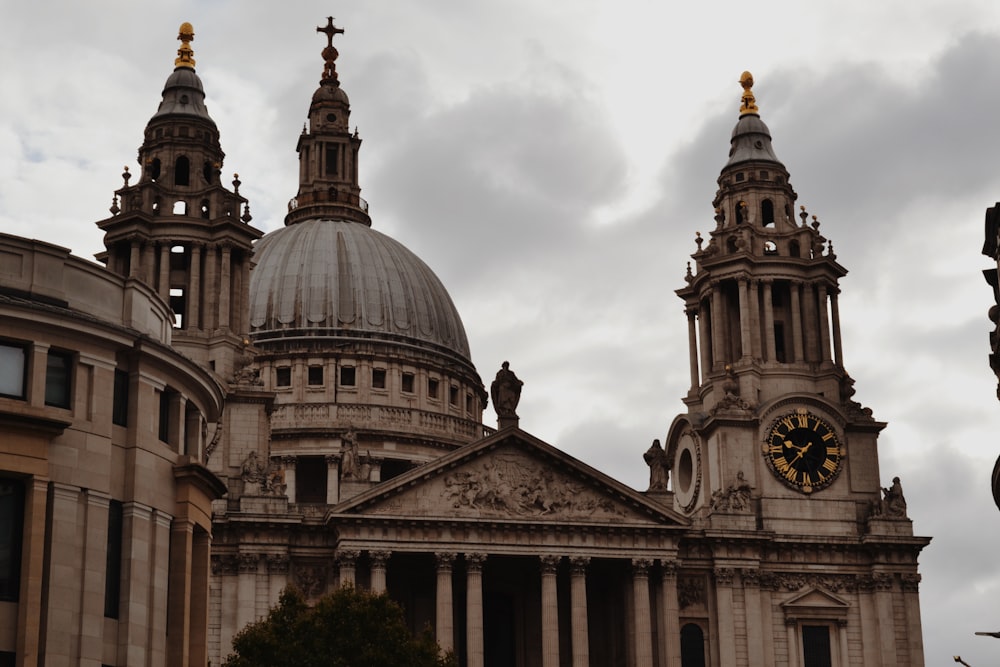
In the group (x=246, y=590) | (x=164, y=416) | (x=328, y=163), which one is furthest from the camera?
(x=328, y=163)

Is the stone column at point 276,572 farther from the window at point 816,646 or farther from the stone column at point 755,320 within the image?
the stone column at point 755,320

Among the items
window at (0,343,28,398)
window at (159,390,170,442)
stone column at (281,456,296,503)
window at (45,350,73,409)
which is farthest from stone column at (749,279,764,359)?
window at (0,343,28,398)

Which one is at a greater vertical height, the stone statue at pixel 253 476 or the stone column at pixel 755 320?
the stone column at pixel 755 320

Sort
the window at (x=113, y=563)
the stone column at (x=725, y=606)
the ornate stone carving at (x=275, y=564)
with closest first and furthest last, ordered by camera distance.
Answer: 1. the window at (x=113, y=563)
2. the ornate stone carving at (x=275, y=564)
3. the stone column at (x=725, y=606)

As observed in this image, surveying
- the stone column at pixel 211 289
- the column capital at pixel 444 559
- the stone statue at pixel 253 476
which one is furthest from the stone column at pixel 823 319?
the stone column at pixel 211 289

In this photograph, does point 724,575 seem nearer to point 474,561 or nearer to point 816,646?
point 816,646

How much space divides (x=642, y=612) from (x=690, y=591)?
13.6ft

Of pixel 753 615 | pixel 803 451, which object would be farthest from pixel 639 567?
pixel 803 451

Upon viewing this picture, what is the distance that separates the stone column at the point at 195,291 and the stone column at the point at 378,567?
14.4 meters

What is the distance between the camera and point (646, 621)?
82000 mm

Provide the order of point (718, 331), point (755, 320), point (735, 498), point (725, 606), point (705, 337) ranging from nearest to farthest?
point (725, 606) → point (735, 498) → point (755, 320) → point (718, 331) → point (705, 337)

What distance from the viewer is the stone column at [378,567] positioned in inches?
3125

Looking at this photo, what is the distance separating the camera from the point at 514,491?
3268 inches

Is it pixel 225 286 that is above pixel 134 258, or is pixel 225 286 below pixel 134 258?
below
